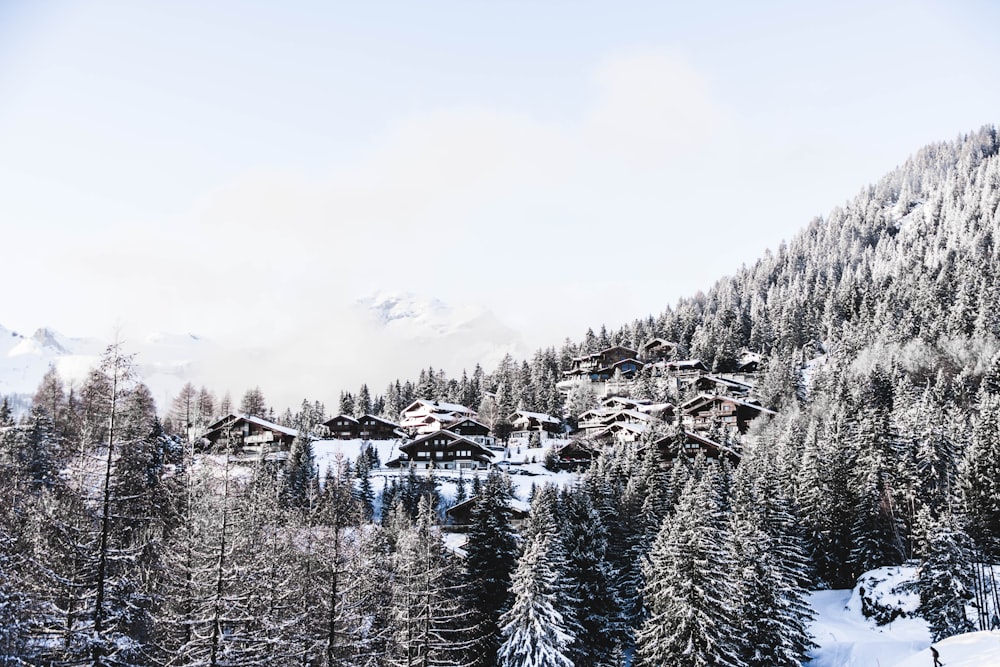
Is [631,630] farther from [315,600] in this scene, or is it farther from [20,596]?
[20,596]

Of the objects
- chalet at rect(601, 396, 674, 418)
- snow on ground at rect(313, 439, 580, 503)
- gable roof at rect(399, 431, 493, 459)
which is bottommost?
snow on ground at rect(313, 439, 580, 503)

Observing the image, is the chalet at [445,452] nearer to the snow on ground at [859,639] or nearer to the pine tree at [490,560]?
the pine tree at [490,560]

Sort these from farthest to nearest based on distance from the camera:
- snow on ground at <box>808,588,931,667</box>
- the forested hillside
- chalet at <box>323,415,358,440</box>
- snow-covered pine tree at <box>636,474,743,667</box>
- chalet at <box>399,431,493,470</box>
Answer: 1. chalet at <box>323,415,358,440</box>
2. chalet at <box>399,431,493,470</box>
3. snow on ground at <box>808,588,931,667</box>
4. snow-covered pine tree at <box>636,474,743,667</box>
5. the forested hillside

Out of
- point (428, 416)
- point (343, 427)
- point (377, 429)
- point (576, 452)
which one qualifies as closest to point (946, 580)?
point (576, 452)

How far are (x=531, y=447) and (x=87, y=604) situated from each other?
7066 cm

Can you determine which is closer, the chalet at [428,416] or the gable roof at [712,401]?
the gable roof at [712,401]

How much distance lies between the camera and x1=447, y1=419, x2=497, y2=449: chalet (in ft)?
276

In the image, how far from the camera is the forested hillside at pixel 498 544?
18766 mm

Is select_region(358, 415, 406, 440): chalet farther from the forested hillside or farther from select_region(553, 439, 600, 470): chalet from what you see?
select_region(553, 439, 600, 470): chalet

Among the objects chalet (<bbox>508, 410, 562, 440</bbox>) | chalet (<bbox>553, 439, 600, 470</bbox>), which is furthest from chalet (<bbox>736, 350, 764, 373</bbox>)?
chalet (<bbox>553, 439, 600, 470</bbox>)

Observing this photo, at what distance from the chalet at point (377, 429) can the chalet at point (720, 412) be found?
40.7m

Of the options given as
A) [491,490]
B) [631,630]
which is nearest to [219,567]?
[491,490]

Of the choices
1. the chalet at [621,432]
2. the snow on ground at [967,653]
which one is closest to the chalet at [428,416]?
the chalet at [621,432]

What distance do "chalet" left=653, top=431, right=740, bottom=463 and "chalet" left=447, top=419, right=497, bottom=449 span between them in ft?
78.5
